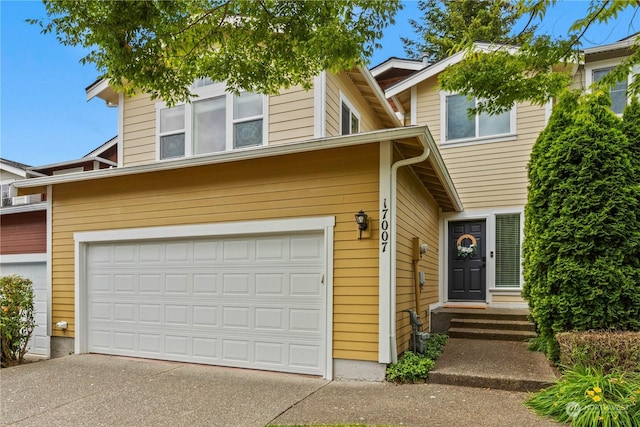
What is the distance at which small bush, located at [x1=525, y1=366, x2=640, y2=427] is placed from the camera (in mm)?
3590

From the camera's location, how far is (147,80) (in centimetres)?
502

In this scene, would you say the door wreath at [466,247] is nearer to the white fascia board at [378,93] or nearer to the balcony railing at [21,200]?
the white fascia board at [378,93]

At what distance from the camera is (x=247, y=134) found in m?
8.08

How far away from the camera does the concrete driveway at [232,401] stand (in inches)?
157

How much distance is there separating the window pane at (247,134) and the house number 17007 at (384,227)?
3.58 metres

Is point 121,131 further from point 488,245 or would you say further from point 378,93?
point 488,245

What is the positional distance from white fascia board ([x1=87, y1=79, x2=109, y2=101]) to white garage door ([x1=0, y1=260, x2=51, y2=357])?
3665mm

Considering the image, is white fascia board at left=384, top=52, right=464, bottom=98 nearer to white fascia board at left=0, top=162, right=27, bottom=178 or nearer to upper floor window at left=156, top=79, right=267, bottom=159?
upper floor window at left=156, top=79, right=267, bottom=159

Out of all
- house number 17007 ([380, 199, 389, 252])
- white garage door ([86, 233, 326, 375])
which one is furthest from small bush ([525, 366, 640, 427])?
white garage door ([86, 233, 326, 375])

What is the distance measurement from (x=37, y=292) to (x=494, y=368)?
8.69m

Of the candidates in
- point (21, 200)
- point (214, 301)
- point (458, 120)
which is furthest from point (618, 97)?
point (21, 200)

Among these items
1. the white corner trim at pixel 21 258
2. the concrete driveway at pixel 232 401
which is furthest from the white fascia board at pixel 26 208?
the concrete driveway at pixel 232 401

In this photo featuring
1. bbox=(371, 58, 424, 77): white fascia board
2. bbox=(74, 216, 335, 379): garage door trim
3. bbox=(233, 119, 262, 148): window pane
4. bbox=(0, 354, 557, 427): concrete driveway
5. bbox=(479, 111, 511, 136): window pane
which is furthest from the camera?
bbox=(371, 58, 424, 77): white fascia board

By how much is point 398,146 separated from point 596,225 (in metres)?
2.52
